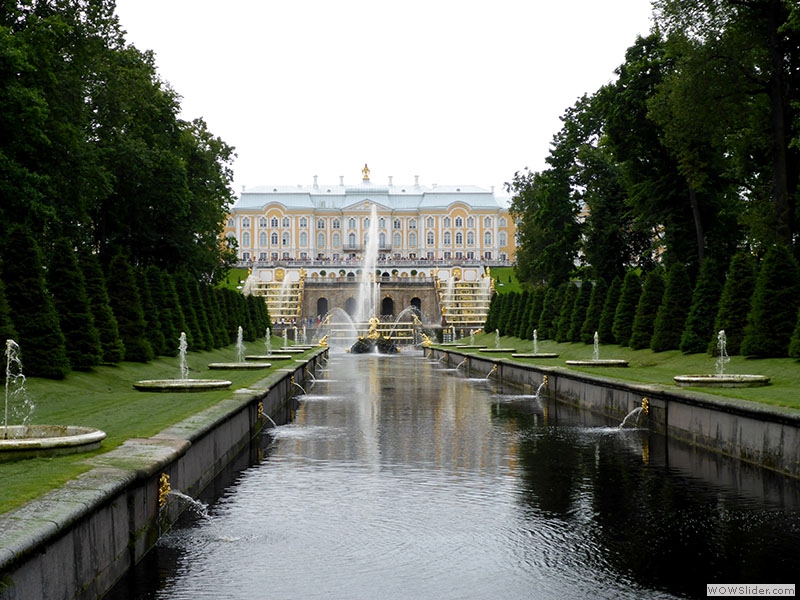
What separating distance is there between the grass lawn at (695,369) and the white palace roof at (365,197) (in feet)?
291

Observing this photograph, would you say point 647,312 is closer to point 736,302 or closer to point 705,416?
point 736,302

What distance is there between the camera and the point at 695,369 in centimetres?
1847

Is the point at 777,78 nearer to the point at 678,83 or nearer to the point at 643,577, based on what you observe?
the point at 678,83

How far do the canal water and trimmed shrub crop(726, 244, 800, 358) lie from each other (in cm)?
670

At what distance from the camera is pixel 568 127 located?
38906mm

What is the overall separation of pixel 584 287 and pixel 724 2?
11.9 m

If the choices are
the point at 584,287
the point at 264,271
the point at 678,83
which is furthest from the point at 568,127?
the point at 264,271

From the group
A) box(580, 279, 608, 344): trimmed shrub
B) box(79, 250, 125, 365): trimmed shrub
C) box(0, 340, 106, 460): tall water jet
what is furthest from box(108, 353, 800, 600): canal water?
box(580, 279, 608, 344): trimmed shrub

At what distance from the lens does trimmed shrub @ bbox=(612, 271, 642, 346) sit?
27203mm

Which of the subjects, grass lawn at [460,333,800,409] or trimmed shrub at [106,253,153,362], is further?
trimmed shrub at [106,253,153,362]

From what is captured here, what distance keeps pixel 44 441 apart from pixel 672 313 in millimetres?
19411

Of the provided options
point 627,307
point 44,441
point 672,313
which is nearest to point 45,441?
point 44,441

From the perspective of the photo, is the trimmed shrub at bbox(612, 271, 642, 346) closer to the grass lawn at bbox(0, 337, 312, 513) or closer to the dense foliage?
the dense foliage

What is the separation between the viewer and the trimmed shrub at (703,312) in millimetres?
21469
